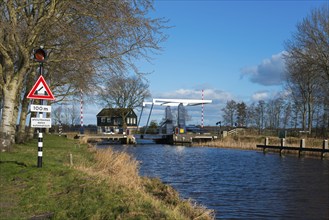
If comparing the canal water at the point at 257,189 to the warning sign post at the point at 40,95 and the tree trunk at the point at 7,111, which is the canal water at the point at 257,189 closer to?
the warning sign post at the point at 40,95

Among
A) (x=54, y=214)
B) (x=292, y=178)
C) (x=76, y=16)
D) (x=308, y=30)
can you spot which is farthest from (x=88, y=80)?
(x=308, y=30)

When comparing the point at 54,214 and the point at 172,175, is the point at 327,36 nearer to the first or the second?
the point at 172,175

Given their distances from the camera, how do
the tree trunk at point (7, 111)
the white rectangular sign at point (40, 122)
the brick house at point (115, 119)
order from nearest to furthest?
the white rectangular sign at point (40, 122), the tree trunk at point (7, 111), the brick house at point (115, 119)

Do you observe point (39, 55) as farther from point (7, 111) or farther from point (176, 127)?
point (176, 127)

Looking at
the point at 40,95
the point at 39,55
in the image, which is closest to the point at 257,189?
the point at 40,95

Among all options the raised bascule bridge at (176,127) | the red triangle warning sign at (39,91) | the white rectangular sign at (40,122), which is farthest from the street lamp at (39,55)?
the raised bascule bridge at (176,127)

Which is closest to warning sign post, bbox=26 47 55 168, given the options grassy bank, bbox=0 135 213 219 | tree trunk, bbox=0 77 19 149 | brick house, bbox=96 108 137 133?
grassy bank, bbox=0 135 213 219

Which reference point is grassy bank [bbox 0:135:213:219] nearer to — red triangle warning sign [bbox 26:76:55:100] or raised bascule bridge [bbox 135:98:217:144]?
red triangle warning sign [bbox 26:76:55:100]

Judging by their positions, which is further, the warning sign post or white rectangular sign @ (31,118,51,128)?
white rectangular sign @ (31,118,51,128)

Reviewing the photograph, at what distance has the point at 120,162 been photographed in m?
12.5

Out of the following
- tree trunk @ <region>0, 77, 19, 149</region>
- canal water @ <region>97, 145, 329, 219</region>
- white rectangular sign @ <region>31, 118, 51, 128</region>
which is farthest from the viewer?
tree trunk @ <region>0, 77, 19, 149</region>

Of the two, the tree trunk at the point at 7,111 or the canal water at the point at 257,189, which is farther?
the tree trunk at the point at 7,111

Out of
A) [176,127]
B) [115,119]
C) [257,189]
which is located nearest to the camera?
[257,189]

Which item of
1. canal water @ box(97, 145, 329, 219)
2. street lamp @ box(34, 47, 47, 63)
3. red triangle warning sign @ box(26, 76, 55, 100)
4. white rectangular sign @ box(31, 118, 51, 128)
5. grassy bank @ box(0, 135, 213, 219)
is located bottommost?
canal water @ box(97, 145, 329, 219)
